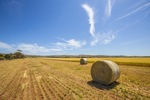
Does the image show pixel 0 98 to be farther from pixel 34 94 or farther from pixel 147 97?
pixel 147 97

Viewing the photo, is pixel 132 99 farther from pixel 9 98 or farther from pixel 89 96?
pixel 9 98

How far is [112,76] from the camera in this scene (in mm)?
8953

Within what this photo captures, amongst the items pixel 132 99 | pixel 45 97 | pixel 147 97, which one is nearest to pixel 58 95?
pixel 45 97

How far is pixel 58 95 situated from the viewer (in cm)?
697

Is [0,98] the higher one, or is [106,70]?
[106,70]

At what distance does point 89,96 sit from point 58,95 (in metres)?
1.69

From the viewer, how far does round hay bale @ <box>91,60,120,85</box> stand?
29.4ft

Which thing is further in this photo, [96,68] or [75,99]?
[96,68]

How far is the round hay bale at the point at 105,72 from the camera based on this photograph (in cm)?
896

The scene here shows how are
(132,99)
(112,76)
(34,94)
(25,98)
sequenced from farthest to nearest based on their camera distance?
1. (112,76)
2. (34,94)
3. (25,98)
4. (132,99)

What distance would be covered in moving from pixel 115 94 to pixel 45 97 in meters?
3.81

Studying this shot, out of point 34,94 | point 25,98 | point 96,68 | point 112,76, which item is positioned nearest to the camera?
point 25,98

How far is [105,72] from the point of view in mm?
9219

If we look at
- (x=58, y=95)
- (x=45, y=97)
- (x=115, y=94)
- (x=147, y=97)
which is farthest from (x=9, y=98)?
(x=147, y=97)
